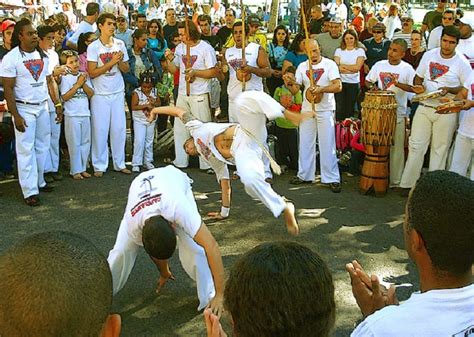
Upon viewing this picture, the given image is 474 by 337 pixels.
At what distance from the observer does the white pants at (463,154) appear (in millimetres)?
6891

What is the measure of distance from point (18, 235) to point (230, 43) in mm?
4151

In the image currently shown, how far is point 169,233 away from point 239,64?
4.61 meters

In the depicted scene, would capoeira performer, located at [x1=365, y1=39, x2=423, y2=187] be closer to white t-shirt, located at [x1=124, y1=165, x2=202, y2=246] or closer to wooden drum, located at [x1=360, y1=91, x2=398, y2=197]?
wooden drum, located at [x1=360, y1=91, x2=398, y2=197]

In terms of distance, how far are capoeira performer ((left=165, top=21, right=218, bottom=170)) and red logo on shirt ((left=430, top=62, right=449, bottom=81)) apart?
2.80 meters

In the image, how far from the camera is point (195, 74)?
8.26 metres

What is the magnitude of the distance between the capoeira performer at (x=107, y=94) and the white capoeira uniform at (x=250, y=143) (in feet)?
7.65

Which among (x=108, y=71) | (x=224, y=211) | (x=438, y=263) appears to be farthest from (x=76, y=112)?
(x=438, y=263)

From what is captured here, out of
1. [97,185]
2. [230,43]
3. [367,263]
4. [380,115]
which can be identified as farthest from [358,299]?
[230,43]

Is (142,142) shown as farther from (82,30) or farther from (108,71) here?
(82,30)

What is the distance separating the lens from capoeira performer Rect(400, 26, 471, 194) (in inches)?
272

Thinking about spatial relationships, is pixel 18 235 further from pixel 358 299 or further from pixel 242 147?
pixel 358 299

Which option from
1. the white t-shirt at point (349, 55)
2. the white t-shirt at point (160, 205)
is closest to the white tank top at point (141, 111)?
the white t-shirt at point (349, 55)

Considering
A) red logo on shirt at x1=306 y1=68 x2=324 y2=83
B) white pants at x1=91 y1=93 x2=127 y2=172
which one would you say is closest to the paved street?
white pants at x1=91 y1=93 x2=127 y2=172

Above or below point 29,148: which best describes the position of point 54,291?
above
